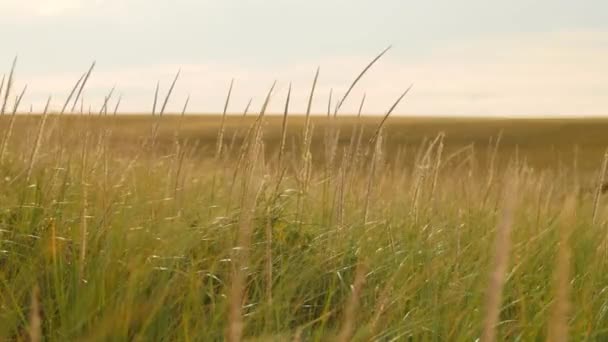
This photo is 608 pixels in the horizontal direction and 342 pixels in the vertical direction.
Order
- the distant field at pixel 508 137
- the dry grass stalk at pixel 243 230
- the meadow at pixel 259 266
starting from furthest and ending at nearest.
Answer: the distant field at pixel 508 137
the meadow at pixel 259 266
the dry grass stalk at pixel 243 230

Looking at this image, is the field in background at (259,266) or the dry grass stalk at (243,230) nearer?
the dry grass stalk at (243,230)

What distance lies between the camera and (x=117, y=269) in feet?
6.82

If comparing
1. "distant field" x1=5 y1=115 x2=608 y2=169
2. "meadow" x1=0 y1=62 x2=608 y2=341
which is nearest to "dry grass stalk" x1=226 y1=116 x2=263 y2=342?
"meadow" x1=0 y1=62 x2=608 y2=341

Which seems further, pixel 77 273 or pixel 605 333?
pixel 605 333

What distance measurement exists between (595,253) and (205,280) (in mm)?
1722

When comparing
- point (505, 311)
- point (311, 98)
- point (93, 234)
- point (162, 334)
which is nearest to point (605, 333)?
point (505, 311)

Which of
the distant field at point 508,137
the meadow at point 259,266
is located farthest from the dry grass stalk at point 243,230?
the distant field at point 508,137

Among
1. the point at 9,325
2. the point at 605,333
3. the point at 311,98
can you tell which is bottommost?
the point at 605,333

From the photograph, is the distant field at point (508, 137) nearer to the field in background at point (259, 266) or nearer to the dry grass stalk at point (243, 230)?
the field in background at point (259, 266)

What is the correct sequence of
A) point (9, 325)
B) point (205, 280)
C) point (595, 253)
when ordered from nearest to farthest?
point (9, 325) → point (205, 280) → point (595, 253)

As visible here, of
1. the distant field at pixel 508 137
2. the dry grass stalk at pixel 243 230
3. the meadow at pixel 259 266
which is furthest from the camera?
the distant field at pixel 508 137

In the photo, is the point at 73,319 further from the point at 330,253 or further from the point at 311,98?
the point at 311,98

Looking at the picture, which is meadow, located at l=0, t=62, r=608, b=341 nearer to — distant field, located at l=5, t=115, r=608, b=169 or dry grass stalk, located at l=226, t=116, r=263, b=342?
dry grass stalk, located at l=226, t=116, r=263, b=342

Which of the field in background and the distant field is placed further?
the distant field
